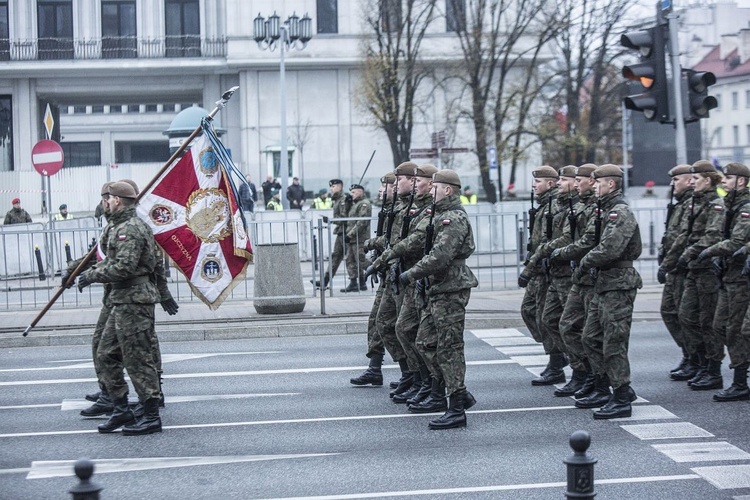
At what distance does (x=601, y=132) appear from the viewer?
40812 millimetres

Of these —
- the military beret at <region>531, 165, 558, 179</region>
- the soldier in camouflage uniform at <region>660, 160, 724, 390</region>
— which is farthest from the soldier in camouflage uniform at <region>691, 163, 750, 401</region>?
the military beret at <region>531, 165, 558, 179</region>

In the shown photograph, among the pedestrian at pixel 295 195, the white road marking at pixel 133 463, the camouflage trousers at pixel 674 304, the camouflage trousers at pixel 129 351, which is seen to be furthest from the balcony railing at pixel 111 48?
the white road marking at pixel 133 463

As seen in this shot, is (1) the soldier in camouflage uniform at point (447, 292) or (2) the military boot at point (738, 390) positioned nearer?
(1) the soldier in camouflage uniform at point (447, 292)

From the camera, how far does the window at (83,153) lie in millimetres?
68500

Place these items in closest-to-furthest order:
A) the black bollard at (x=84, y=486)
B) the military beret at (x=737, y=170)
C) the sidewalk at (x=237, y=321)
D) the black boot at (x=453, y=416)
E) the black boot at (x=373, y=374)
Result: the black bollard at (x=84, y=486) → the black boot at (x=453, y=416) → the military beret at (x=737, y=170) → the black boot at (x=373, y=374) → the sidewalk at (x=237, y=321)

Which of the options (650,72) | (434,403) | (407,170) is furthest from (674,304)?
(650,72)

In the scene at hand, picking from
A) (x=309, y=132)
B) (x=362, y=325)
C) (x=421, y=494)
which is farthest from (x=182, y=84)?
(x=421, y=494)

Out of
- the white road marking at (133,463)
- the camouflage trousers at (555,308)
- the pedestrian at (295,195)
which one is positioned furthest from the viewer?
the pedestrian at (295,195)

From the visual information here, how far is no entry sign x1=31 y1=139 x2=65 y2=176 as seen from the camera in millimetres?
21266

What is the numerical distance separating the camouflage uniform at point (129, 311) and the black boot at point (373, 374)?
2.51 meters

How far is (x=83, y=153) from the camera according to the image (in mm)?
70125

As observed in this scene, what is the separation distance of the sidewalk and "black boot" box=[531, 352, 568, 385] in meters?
4.05

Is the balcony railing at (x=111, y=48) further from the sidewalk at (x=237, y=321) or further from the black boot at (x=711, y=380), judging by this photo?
the black boot at (x=711, y=380)

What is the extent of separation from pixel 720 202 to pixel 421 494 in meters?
5.00
